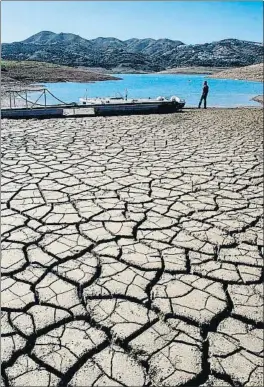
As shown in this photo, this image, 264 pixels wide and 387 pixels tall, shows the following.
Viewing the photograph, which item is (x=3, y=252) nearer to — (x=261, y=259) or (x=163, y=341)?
(x=163, y=341)

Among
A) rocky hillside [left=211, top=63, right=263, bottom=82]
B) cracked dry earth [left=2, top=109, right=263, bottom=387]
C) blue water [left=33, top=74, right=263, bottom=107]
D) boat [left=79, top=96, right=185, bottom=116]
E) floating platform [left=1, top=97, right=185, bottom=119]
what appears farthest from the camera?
rocky hillside [left=211, top=63, right=263, bottom=82]

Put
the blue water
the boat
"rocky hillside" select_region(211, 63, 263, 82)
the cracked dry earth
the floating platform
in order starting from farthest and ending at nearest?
1. "rocky hillside" select_region(211, 63, 263, 82)
2. the blue water
3. the boat
4. the floating platform
5. the cracked dry earth

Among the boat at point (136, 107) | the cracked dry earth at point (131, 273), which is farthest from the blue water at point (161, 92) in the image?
the cracked dry earth at point (131, 273)

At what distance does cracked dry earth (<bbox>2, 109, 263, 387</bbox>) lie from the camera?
206 centimetres

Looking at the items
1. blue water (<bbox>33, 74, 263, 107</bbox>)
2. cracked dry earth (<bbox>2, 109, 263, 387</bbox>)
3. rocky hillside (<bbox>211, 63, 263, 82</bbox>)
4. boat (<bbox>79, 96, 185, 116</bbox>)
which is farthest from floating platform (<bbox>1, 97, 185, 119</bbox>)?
rocky hillside (<bbox>211, 63, 263, 82</bbox>)

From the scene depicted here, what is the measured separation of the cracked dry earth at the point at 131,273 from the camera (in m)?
2.06

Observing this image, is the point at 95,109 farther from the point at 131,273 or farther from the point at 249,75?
the point at 249,75

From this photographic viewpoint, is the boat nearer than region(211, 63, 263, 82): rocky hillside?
Yes

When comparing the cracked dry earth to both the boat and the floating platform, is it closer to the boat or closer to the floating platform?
the floating platform

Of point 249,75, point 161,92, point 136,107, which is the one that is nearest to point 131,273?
point 136,107

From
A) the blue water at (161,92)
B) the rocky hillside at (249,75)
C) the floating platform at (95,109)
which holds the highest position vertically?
the rocky hillside at (249,75)

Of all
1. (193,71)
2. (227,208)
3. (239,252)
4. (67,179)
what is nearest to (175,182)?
(227,208)

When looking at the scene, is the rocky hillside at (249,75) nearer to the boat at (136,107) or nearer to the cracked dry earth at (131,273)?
the boat at (136,107)

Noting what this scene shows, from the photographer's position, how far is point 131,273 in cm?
289
